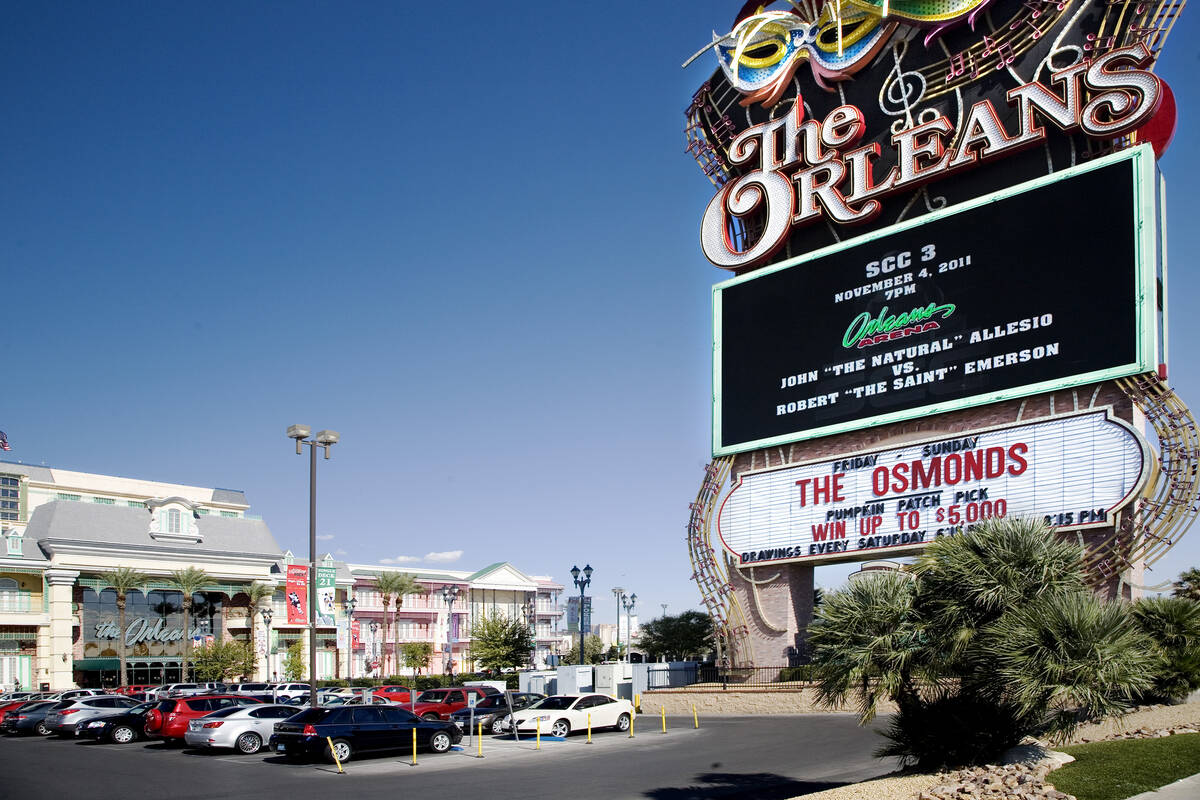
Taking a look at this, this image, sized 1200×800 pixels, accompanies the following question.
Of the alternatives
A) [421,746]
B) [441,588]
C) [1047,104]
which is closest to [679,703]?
[421,746]

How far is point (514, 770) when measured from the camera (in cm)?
2572

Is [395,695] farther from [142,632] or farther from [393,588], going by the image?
[393,588]

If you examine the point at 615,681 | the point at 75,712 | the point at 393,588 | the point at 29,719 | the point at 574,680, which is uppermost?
the point at 75,712

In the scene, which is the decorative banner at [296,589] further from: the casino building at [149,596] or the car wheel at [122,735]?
the casino building at [149,596]

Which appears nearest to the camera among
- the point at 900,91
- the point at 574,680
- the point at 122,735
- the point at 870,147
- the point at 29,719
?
the point at 122,735

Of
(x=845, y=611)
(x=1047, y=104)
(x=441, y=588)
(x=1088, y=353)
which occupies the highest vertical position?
(x=1047, y=104)

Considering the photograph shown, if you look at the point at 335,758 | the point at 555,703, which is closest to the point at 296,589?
the point at 555,703

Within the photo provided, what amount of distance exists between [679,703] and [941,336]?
18471 millimetres

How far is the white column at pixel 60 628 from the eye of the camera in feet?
→ 222

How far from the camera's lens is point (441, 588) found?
99.3 meters

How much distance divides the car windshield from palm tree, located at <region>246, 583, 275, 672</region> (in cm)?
4850

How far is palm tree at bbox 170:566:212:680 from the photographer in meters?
71.6

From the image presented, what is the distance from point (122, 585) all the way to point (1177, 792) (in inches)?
2650

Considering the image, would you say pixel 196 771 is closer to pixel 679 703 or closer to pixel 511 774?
pixel 511 774
